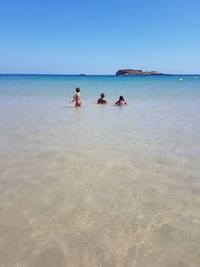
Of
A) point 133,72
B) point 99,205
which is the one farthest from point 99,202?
point 133,72

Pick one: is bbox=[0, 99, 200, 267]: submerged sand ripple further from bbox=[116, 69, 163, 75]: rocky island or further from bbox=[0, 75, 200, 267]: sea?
bbox=[116, 69, 163, 75]: rocky island

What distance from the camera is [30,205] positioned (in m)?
3.78

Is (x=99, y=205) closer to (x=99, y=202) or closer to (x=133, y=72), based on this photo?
(x=99, y=202)

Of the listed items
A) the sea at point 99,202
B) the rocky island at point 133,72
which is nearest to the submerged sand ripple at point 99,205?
the sea at point 99,202

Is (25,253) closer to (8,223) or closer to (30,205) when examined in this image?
(8,223)

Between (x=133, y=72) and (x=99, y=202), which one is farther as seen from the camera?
(x=133, y=72)

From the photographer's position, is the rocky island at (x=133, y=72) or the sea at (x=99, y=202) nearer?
the sea at (x=99, y=202)

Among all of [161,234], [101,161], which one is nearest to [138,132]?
[101,161]

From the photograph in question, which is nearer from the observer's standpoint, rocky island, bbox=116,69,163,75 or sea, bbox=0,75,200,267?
sea, bbox=0,75,200,267

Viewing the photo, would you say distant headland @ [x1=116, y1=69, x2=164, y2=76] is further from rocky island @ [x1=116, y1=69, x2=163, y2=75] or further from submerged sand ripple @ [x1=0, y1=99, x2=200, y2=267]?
submerged sand ripple @ [x1=0, y1=99, x2=200, y2=267]

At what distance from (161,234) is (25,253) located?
1582 mm

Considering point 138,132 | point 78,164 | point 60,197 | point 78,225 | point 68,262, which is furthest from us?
point 138,132

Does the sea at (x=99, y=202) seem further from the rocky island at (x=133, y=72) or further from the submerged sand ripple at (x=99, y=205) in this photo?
the rocky island at (x=133, y=72)

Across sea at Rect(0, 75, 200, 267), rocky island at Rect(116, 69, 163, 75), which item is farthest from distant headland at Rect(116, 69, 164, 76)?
sea at Rect(0, 75, 200, 267)
